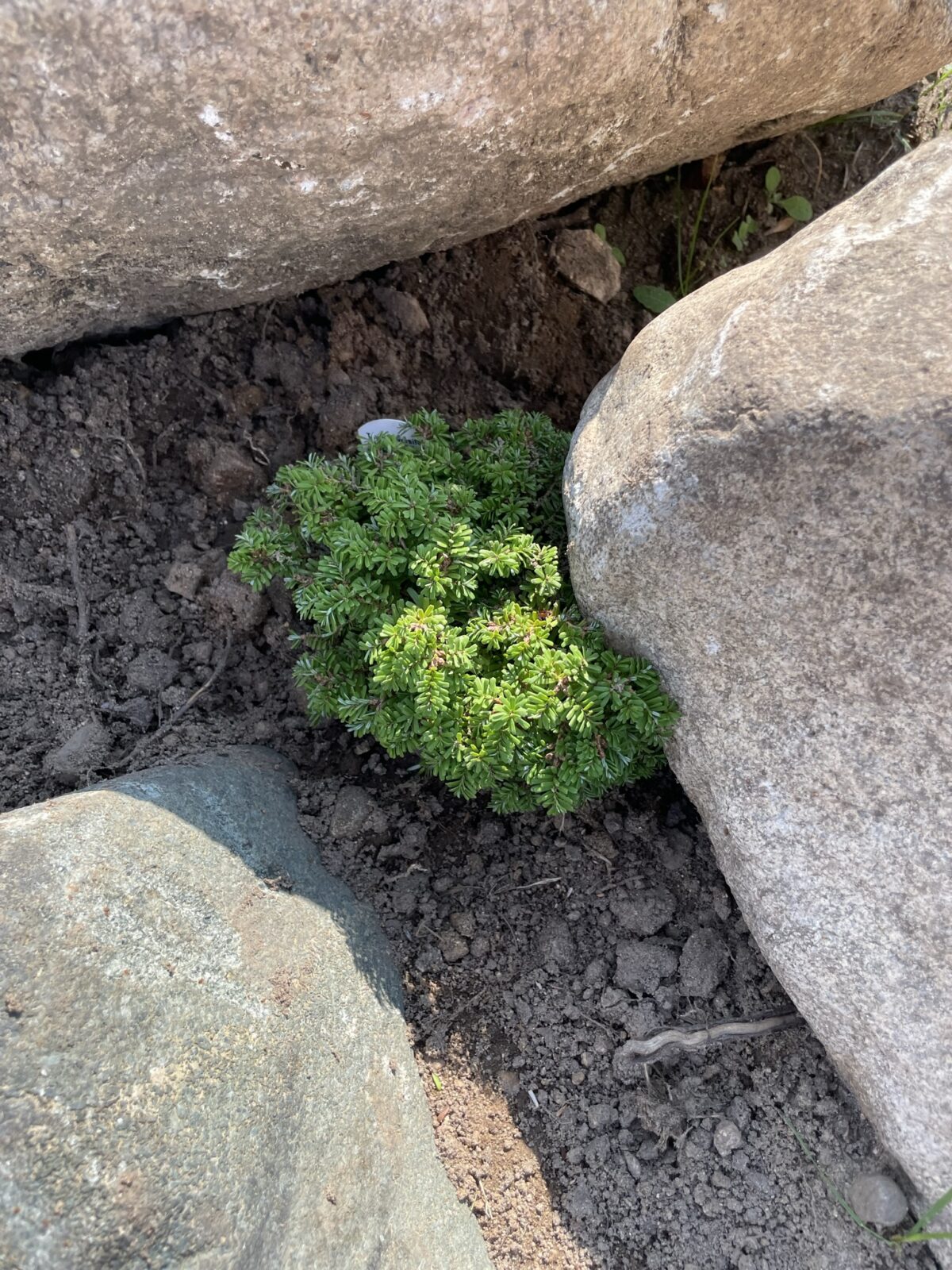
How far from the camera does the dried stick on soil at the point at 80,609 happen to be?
311cm

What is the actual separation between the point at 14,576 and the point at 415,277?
1868 millimetres

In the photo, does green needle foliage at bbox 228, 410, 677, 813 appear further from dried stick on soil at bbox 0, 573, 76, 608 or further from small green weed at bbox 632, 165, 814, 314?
A: small green weed at bbox 632, 165, 814, 314

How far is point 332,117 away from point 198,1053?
7.46ft

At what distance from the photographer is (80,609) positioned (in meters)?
3.15

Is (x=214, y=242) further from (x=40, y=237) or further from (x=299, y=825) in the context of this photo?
(x=299, y=825)

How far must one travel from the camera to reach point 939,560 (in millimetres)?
1962

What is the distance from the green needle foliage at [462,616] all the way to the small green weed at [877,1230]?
1134mm

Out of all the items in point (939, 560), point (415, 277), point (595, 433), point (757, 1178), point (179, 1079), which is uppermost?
point (415, 277)

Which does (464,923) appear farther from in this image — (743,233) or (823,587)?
(743,233)

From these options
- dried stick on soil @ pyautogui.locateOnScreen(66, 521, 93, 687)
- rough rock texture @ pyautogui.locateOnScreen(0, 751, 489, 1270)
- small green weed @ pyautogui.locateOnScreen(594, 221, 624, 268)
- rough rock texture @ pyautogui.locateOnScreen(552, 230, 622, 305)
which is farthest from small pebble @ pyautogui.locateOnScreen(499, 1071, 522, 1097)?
small green weed @ pyautogui.locateOnScreen(594, 221, 624, 268)

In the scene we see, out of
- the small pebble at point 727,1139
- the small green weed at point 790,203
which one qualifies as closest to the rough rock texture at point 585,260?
the small green weed at point 790,203

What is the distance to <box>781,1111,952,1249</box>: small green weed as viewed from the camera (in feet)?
7.24

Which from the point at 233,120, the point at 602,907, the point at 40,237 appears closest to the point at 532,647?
the point at 602,907

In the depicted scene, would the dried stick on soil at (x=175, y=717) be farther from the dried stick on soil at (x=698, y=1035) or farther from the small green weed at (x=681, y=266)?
the small green weed at (x=681, y=266)
